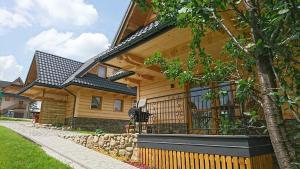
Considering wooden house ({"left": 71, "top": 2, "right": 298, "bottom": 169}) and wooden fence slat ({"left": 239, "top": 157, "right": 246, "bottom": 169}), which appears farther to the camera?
wooden house ({"left": 71, "top": 2, "right": 298, "bottom": 169})

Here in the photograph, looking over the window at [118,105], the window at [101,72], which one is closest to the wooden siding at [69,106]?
the window at [101,72]

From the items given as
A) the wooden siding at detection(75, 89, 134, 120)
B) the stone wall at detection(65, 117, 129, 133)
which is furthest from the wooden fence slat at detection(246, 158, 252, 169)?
the wooden siding at detection(75, 89, 134, 120)

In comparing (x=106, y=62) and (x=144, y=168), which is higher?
(x=106, y=62)

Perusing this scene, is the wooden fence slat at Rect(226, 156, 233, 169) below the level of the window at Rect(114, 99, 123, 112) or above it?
below

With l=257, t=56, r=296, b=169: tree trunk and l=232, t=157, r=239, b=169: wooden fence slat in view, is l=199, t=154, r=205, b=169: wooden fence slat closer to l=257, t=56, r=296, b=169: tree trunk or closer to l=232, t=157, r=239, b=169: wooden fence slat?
l=232, t=157, r=239, b=169: wooden fence slat

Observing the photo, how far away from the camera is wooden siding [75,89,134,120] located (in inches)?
615

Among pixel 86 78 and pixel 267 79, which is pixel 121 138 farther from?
pixel 86 78

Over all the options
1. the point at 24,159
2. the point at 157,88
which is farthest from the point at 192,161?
the point at 157,88

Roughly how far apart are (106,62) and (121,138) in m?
2.62

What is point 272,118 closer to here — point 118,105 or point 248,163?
point 248,163

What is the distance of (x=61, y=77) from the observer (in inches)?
659

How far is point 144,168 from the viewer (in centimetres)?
577

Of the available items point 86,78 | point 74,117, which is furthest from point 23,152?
point 86,78

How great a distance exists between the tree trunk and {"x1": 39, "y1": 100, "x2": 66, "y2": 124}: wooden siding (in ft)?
54.4
